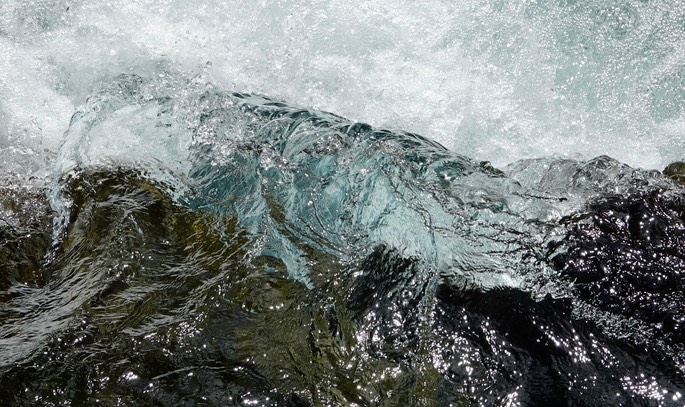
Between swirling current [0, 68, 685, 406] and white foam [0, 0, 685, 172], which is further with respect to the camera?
white foam [0, 0, 685, 172]

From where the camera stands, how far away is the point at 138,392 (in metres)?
2.03

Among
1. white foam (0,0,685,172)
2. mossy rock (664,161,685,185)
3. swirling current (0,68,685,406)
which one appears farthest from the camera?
Answer: white foam (0,0,685,172)

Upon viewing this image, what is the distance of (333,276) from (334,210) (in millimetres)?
357

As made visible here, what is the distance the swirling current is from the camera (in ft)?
7.00

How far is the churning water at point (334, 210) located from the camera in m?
2.18

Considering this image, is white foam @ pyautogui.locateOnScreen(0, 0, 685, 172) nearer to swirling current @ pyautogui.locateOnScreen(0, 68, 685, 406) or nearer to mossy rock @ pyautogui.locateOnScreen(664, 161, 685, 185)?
mossy rock @ pyautogui.locateOnScreen(664, 161, 685, 185)

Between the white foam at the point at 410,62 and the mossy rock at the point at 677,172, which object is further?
the white foam at the point at 410,62

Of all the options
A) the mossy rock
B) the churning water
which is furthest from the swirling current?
the mossy rock

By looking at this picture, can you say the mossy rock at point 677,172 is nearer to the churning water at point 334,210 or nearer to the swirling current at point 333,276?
the churning water at point 334,210

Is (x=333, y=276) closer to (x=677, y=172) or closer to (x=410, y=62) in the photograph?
(x=677, y=172)

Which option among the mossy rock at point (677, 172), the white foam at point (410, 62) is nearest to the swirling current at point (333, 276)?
the mossy rock at point (677, 172)

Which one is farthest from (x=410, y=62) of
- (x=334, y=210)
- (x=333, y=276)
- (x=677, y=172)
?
(x=333, y=276)

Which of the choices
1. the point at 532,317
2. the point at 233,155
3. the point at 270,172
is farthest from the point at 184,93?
the point at 532,317

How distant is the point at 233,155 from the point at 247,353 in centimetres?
113
